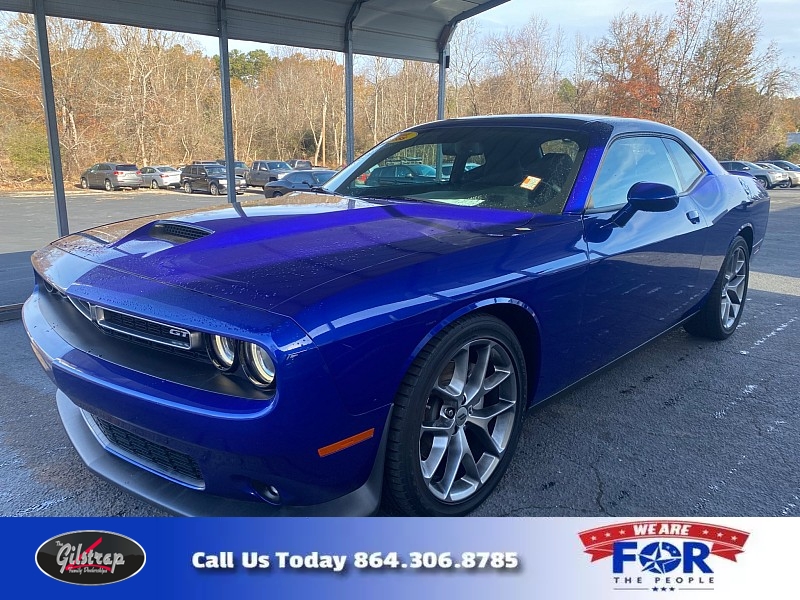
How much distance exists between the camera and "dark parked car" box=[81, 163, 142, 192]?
11.3 metres

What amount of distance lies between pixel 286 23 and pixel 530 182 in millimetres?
4755

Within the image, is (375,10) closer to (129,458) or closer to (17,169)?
(17,169)

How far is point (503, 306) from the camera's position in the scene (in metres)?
2.17

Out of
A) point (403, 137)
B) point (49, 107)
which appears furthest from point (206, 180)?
point (403, 137)

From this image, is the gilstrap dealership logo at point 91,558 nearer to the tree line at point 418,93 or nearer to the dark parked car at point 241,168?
the tree line at point 418,93

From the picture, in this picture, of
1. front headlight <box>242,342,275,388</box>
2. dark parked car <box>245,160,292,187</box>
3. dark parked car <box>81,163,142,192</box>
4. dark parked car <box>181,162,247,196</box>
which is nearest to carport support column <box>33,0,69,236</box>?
front headlight <box>242,342,275,388</box>

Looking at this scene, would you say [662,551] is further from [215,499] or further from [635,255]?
[635,255]

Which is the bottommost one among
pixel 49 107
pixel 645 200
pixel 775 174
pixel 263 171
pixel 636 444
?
pixel 636 444

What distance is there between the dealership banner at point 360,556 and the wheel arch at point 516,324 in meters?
0.55

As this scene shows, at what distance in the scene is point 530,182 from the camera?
285cm

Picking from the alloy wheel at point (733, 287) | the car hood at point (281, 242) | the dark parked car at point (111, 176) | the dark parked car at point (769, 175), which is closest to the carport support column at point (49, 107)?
the car hood at point (281, 242)

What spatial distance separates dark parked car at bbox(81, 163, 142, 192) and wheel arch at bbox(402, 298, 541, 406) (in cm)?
1082

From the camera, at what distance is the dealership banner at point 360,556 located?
5.32ft

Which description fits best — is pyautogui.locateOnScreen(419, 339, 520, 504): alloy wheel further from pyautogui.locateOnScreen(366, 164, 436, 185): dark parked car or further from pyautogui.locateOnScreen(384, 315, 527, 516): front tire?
pyautogui.locateOnScreen(366, 164, 436, 185): dark parked car
